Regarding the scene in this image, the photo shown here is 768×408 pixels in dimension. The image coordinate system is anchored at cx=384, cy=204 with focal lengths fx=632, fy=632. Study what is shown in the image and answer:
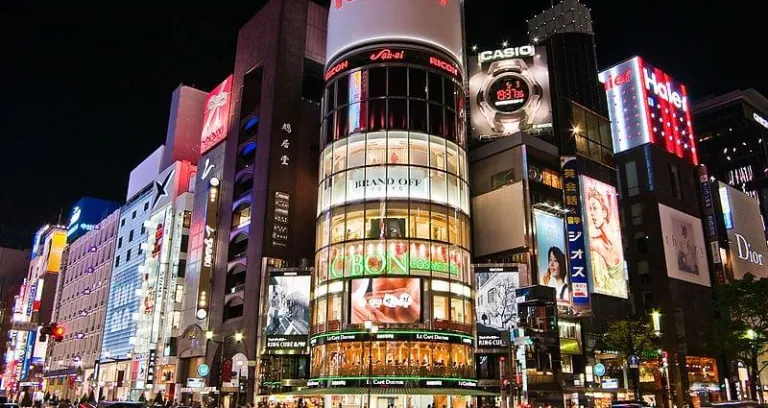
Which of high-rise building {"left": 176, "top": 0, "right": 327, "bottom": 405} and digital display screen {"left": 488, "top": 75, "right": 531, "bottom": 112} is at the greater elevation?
digital display screen {"left": 488, "top": 75, "right": 531, "bottom": 112}

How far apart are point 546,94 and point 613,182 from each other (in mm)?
13246

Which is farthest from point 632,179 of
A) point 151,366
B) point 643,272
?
point 151,366

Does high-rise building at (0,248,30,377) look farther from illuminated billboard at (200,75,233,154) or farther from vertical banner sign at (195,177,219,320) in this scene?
vertical banner sign at (195,177,219,320)

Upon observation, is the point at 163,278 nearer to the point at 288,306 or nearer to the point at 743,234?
the point at 288,306

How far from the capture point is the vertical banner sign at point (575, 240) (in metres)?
64.8

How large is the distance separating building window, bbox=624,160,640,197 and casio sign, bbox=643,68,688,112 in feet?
39.7

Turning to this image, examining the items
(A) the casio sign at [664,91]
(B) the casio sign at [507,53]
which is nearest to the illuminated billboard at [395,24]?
(B) the casio sign at [507,53]

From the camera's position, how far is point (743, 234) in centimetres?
9638

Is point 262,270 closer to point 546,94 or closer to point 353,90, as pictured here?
point 353,90

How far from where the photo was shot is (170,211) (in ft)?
270

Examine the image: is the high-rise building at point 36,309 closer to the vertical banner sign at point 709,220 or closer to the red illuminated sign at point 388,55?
the red illuminated sign at point 388,55

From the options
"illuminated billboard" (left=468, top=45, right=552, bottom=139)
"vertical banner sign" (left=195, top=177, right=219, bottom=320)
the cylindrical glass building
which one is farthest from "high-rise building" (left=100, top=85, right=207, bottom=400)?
"illuminated billboard" (left=468, top=45, right=552, bottom=139)

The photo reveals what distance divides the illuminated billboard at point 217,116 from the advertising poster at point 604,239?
43242mm

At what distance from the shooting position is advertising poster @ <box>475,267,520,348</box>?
2253 inches
